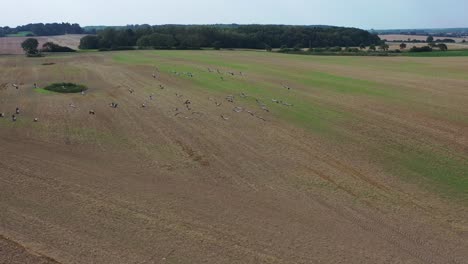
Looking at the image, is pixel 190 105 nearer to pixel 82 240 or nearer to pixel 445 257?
pixel 82 240

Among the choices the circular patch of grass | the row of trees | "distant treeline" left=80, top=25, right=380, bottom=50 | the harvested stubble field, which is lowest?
the harvested stubble field

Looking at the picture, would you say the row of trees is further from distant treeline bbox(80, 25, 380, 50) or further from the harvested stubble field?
the harvested stubble field

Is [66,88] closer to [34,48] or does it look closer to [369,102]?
[369,102]

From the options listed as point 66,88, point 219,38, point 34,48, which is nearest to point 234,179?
point 66,88

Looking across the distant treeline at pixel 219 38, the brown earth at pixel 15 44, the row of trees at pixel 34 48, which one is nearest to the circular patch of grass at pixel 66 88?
the row of trees at pixel 34 48

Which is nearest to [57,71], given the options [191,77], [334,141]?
[191,77]

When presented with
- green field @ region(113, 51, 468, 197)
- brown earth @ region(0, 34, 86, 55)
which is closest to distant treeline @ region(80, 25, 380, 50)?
brown earth @ region(0, 34, 86, 55)

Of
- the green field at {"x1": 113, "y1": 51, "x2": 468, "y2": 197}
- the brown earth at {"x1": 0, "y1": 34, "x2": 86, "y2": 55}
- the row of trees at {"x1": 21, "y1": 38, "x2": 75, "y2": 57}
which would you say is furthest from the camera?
the brown earth at {"x1": 0, "y1": 34, "x2": 86, "y2": 55}
